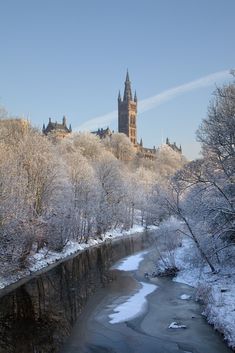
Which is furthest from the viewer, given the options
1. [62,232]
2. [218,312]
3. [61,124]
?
[61,124]

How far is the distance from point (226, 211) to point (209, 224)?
411cm

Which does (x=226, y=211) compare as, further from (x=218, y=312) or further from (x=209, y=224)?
(x=218, y=312)

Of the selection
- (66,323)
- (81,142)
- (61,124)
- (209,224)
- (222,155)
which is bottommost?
(66,323)

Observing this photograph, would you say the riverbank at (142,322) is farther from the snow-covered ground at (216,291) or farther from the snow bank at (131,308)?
the snow-covered ground at (216,291)

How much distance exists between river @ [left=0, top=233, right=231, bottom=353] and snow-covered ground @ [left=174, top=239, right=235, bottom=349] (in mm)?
543

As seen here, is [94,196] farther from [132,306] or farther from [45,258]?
[132,306]

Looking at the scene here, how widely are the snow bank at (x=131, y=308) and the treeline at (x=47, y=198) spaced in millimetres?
9665

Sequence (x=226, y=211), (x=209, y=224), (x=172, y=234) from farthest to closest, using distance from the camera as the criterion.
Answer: (x=172, y=234) → (x=209, y=224) → (x=226, y=211)

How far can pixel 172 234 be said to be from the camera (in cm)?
3966

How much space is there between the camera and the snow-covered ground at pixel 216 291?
1987 cm

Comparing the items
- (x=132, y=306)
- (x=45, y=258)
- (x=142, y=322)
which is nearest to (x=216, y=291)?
(x=132, y=306)

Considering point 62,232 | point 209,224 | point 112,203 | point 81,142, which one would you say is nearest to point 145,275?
point 209,224

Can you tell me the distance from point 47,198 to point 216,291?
75.7 feet

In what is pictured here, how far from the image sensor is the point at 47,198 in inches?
1722
